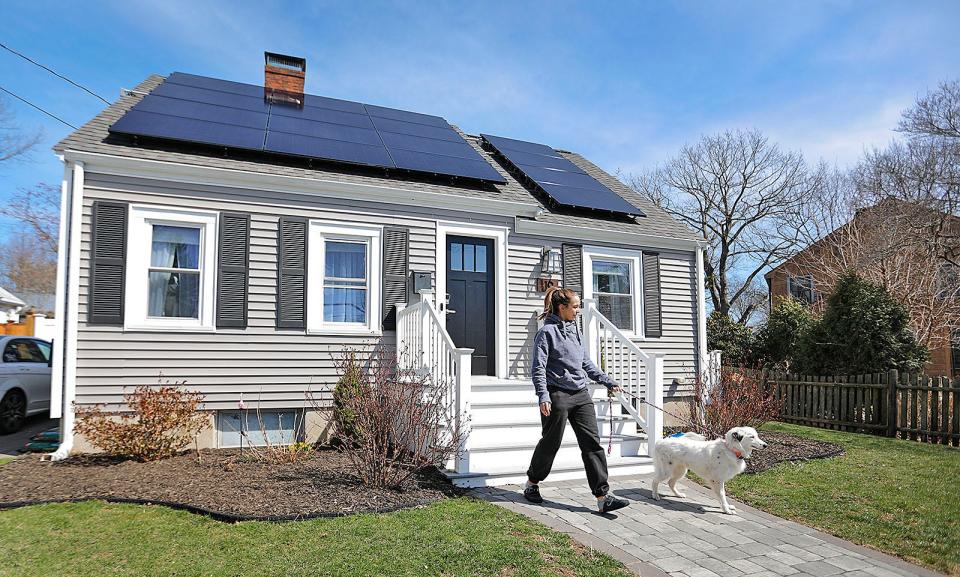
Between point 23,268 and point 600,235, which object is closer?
point 600,235

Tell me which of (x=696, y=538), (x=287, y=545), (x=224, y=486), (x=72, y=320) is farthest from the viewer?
(x=72, y=320)

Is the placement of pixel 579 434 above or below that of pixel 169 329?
below

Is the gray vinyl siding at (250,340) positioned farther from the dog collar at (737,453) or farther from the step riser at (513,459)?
the dog collar at (737,453)

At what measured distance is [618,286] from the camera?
32.9 feet

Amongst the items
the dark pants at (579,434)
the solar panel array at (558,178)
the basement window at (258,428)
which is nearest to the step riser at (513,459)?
the dark pants at (579,434)

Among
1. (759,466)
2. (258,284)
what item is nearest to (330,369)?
(258,284)

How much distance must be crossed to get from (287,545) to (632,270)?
7.48 metres

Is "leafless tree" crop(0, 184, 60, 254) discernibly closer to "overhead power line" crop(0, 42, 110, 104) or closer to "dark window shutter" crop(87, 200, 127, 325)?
"overhead power line" crop(0, 42, 110, 104)

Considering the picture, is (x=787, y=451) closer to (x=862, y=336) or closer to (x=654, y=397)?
(x=654, y=397)

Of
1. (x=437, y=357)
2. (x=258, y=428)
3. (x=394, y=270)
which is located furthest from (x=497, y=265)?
(x=258, y=428)

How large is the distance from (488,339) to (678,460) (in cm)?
393

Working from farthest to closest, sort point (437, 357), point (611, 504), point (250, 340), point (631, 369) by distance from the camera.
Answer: point (631, 369) < point (250, 340) < point (437, 357) < point (611, 504)

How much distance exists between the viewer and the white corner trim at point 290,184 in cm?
704

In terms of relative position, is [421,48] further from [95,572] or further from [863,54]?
[95,572]
